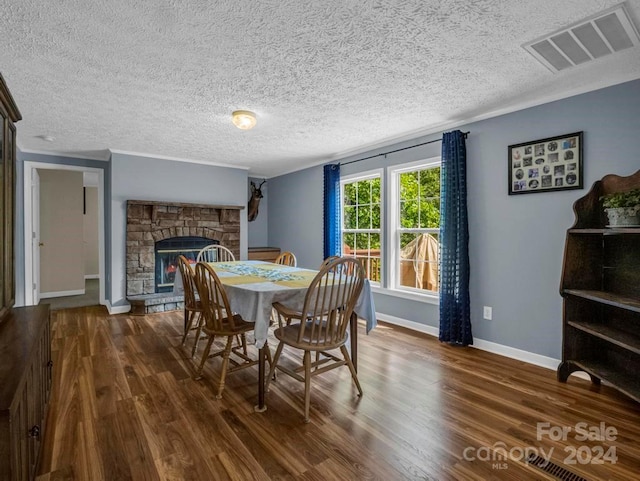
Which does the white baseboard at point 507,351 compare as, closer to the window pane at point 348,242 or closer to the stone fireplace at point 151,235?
the window pane at point 348,242

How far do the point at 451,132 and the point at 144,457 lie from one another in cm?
355

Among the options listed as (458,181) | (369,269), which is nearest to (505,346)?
(458,181)

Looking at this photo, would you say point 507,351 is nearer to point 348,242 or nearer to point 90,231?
point 348,242

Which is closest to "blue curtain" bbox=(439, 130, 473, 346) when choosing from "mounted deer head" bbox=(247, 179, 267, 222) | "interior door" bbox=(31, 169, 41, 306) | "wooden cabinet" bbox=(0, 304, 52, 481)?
"wooden cabinet" bbox=(0, 304, 52, 481)

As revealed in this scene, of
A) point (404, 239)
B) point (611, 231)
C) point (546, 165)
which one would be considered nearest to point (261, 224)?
point (404, 239)

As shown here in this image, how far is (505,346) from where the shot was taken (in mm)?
3131

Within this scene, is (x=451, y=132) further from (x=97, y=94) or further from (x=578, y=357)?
(x=97, y=94)

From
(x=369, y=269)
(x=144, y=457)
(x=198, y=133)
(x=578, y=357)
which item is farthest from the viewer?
(x=369, y=269)

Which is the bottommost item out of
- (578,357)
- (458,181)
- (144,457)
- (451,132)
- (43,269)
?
(144,457)

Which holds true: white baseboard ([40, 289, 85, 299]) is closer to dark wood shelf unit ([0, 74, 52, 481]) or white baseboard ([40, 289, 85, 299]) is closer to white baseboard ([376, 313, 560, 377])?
dark wood shelf unit ([0, 74, 52, 481])

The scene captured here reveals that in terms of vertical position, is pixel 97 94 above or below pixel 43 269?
above

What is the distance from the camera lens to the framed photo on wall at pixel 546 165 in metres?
2.68

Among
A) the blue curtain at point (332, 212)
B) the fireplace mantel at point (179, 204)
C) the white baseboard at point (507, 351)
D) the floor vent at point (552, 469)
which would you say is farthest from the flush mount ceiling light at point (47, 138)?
the floor vent at point (552, 469)

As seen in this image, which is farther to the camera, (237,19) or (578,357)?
(578,357)
